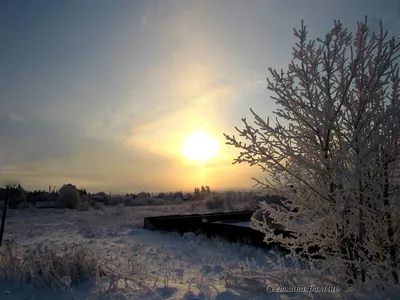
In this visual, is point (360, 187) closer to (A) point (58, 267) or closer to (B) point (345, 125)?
(B) point (345, 125)

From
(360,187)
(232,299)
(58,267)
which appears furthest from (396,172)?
(58,267)

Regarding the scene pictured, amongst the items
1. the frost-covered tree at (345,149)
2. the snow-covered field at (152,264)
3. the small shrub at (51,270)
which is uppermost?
the frost-covered tree at (345,149)

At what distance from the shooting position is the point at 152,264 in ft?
31.1

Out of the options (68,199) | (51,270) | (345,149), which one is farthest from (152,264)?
(68,199)

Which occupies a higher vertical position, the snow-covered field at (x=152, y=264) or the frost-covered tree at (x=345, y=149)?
the frost-covered tree at (x=345, y=149)

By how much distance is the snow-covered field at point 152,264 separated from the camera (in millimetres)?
5383

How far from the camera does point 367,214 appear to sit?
13.2 ft

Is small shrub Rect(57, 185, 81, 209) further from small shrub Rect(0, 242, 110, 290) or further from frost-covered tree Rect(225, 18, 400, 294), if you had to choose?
frost-covered tree Rect(225, 18, 400, 294)

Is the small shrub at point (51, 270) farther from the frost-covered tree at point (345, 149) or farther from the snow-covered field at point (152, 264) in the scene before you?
the frost-covered tree at point (345, 149)

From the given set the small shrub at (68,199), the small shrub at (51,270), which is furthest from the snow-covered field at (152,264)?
the small shrub at (68,199)

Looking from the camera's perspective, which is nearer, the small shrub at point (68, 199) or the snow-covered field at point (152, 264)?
the snow-covered field at point (152, 264)

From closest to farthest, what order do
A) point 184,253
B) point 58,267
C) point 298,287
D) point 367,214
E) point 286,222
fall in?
point 367,214 → point 298,287 → point 286,222 → point 58,267 → point 184,253

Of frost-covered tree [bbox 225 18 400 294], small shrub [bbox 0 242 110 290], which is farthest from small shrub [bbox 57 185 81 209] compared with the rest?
frost-covered tree [bbox 225 18 400 294]

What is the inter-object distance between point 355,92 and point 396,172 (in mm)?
1196
